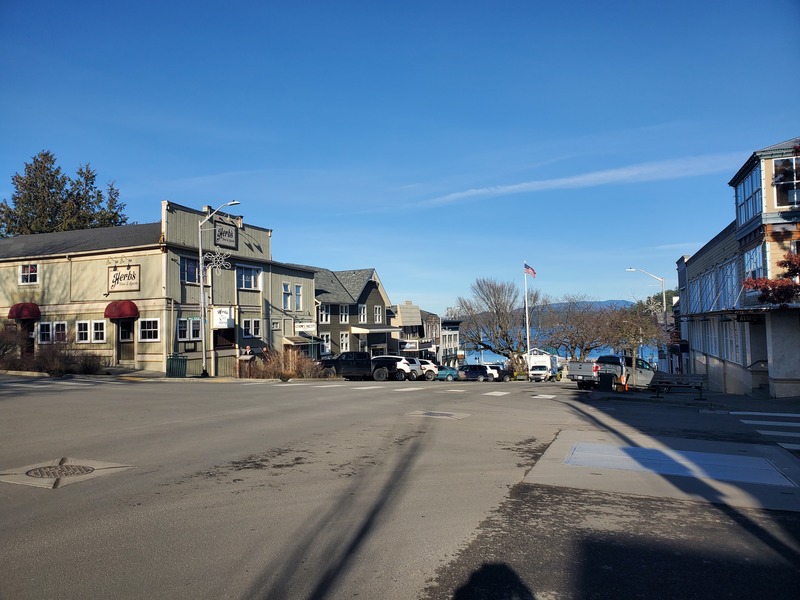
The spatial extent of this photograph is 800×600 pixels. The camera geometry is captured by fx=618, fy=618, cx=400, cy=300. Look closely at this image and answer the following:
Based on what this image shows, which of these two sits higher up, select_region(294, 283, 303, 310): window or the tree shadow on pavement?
select_region(294, 283, 303, 310): window

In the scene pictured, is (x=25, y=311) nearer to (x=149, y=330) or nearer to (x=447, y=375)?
(x=149, y=330)

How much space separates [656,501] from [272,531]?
466 cm

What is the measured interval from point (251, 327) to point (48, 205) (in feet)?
120

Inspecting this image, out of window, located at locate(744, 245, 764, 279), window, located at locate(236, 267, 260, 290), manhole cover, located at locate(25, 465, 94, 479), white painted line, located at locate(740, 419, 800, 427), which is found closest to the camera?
manhole cover, located at locate(25, 465, 94, 479)

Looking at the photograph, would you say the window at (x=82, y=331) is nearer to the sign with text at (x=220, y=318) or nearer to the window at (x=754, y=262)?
the sign with text at (x=220, y=318)

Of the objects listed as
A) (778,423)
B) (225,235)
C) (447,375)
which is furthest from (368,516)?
(447,375)

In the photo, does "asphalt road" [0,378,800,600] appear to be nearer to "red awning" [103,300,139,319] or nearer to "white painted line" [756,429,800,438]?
"white painted line" [756,429,800,438]

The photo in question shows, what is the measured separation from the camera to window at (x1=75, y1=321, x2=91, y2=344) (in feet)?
117

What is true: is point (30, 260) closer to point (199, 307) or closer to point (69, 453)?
point (199, 307)

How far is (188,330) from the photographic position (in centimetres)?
3556

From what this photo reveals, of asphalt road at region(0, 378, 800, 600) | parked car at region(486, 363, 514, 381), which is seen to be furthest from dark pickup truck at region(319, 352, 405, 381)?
asphalt road at region(0, 378, 800, 600)

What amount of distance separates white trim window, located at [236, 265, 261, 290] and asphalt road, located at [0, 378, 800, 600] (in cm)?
2827

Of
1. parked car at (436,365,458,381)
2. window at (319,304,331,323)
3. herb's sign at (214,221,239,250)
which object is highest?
herb's sign at (214,221,239,250)

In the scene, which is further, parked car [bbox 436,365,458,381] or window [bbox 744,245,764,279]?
parked car [bbox 436,365,458,381]
